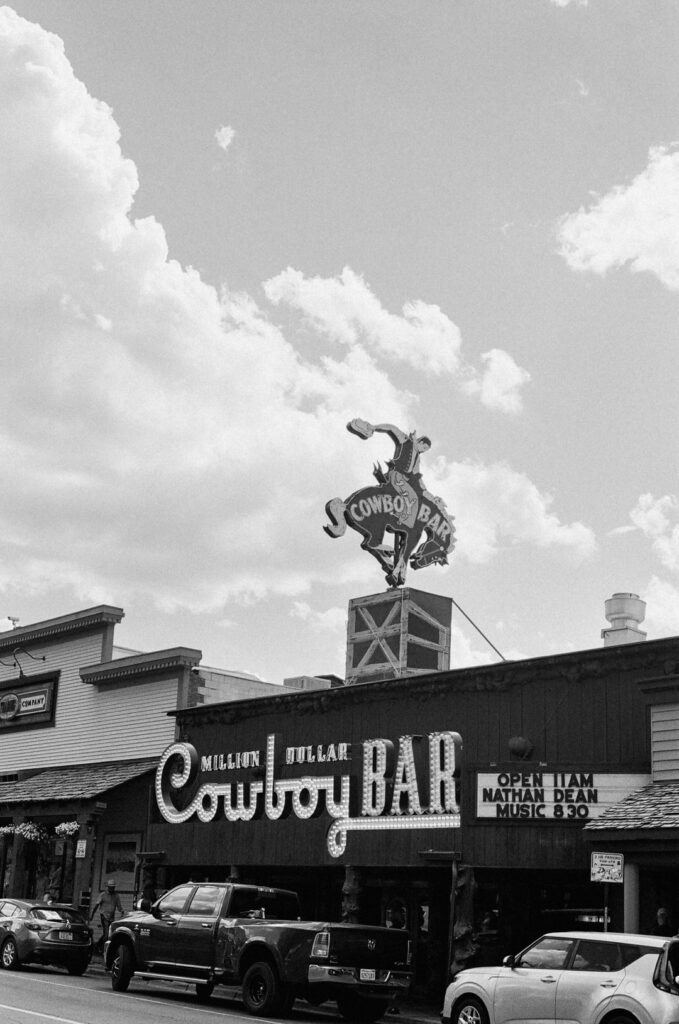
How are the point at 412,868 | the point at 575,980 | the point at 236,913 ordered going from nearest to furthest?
1. the point at 575,980
2. the point at 236,913
3. the point at 412,868

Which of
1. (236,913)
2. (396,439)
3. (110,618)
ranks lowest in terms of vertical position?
(236,913)

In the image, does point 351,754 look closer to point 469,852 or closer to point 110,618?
point 469,852

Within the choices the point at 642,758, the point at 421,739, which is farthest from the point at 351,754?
the point at 642,758

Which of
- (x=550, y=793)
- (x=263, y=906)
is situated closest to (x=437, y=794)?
(x=550, y=793)

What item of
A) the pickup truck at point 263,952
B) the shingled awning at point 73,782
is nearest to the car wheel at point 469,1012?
the pickup truck at point 263,952

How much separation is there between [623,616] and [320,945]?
10.2 m

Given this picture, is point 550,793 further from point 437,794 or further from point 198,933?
point 198,933

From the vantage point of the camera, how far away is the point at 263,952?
1864cm

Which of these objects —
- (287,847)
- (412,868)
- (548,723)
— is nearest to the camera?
(548,723)

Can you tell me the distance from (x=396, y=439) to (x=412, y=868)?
13709 millimetres

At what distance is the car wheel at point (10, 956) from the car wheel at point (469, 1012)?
37.6ft

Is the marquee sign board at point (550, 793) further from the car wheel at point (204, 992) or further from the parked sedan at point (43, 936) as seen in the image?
the parked sedan at point (43, 936)

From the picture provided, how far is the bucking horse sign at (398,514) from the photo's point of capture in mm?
32250

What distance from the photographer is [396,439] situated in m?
33.9
